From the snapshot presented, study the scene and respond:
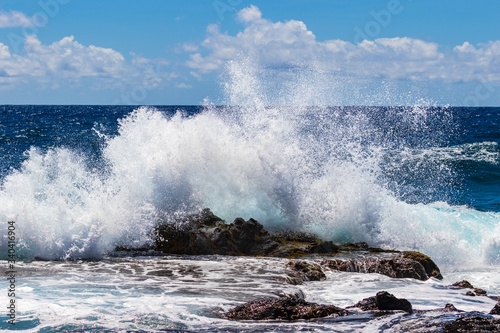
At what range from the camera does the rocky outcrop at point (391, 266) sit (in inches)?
329

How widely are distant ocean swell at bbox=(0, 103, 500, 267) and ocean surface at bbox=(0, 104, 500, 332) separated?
29mm

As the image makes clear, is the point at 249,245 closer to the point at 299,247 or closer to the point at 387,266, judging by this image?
the point at 299,247

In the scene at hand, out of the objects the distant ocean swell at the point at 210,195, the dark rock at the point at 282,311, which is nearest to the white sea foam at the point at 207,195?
the distant ocean swell at the point at 210,195

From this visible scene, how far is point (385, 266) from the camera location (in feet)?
28.0

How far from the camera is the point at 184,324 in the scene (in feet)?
18.0

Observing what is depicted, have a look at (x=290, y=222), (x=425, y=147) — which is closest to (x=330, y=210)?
(x=290, y=222)

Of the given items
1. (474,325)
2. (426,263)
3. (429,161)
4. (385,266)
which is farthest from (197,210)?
(429,161)

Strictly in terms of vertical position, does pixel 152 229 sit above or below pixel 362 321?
above

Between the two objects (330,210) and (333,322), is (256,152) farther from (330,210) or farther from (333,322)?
(333,322)

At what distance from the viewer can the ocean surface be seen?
6.12 metres

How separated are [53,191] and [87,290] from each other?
4851mm

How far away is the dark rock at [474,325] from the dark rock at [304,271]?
308cm

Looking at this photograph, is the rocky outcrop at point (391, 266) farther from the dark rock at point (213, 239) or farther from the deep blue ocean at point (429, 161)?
the deep blue ocean at point (429, 161)

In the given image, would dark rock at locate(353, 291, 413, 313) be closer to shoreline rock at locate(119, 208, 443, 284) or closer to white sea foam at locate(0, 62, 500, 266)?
shoreline rock at locate(119, 208, 443, 284)
